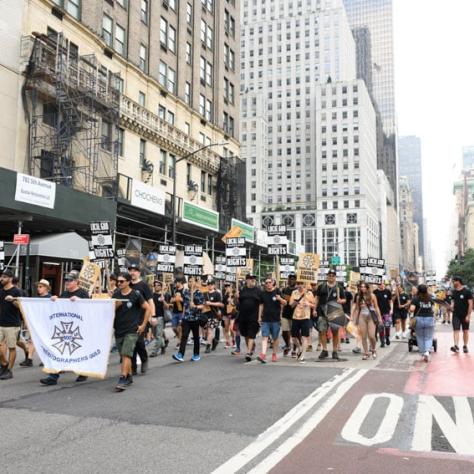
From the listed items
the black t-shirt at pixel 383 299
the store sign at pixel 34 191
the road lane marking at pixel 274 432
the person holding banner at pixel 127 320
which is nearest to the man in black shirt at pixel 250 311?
the road lane marking at pixel 274 432

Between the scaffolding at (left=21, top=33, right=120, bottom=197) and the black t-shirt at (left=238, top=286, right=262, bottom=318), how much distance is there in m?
14.2

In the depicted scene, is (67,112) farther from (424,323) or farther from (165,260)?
(424,323)

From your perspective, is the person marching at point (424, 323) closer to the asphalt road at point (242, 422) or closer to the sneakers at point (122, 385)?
the asphalt road at point (242, 422)

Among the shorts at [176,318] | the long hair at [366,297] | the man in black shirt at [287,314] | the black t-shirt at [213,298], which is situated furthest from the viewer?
the shorts at [176,318]

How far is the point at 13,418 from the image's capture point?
6383mm

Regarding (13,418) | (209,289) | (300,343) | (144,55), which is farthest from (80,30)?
(13,418)

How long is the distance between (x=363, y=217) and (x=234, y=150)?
83451 mm

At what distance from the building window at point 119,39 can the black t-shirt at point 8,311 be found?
2504cm

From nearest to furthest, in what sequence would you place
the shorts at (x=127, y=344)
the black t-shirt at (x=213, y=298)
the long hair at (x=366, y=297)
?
the shorts at (x=127, y=344) < the long hair at (x=366, y=297) < the black t-shirt at (x=213, y=298)

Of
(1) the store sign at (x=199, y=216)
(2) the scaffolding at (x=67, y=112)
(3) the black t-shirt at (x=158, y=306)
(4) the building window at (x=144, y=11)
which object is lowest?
(3) the black t-shirt at (x=158, y=306)

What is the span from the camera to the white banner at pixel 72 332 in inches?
333

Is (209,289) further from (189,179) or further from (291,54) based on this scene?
(291,54)

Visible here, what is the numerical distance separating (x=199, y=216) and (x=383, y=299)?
1819cm

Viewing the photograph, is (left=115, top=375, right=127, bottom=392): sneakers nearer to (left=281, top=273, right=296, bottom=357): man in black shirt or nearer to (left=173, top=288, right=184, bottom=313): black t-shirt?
(left=173, top=288, right=184, bottom=313): black t-shirt
